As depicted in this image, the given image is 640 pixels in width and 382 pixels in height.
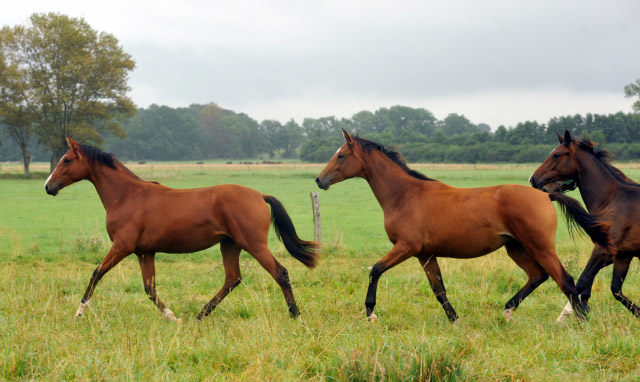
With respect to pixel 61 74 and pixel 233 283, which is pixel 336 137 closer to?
pixel 61 74

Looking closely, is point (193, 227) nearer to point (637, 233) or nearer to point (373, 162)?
point (373, 162)

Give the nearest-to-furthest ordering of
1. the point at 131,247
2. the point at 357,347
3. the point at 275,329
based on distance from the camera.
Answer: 1. the point at 357,347
2. the point at 275,329
3. the point at 131,247

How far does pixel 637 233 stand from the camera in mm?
6586

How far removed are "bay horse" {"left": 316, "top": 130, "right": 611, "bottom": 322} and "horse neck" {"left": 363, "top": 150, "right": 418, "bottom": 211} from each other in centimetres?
1

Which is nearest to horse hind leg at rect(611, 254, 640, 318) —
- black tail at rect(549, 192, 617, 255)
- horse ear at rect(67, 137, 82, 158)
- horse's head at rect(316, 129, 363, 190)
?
black tail at rect(549, 192, 617, 255)

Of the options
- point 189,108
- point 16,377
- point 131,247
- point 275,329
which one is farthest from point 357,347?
point 189,108

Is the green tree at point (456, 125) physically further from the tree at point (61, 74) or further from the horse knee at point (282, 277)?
the horse knee at point (282, 277)

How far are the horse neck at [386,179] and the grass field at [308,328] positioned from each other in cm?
140

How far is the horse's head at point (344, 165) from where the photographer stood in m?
7.57

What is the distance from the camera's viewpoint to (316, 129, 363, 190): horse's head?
7574 millimetres

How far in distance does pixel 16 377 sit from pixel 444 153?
8557cm

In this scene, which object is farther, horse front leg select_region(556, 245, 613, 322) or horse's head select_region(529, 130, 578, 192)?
horse's head select_region(529, 130, 578, 192)

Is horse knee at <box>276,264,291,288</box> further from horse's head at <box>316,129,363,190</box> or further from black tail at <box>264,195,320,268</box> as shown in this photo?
horse's head at <box>316,129,363,190</box>

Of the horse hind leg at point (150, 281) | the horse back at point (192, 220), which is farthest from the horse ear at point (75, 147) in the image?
the horse hind leg at point (150, 281)
